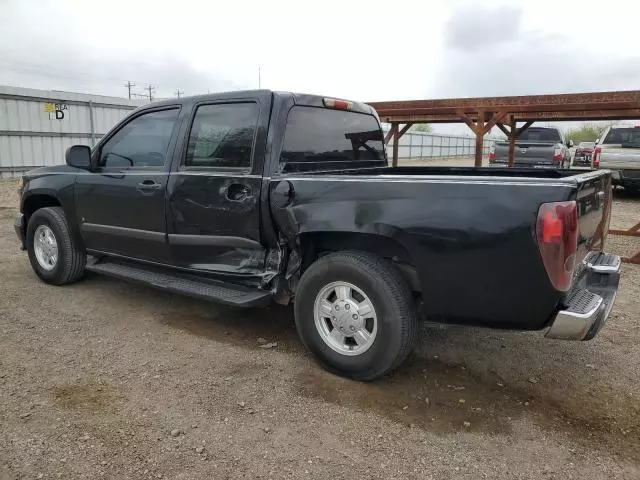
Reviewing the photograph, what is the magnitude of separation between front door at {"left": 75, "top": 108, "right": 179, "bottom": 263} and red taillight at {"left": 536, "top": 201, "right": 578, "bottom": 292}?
2.81 m

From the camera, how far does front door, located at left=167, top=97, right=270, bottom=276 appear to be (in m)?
3.62

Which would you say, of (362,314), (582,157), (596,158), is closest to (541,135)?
(596,158)

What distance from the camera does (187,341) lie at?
12.9 ft

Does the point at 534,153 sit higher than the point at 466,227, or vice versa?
the point at 534,153

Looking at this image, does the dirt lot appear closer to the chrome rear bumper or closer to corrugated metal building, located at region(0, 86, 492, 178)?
the chrome rear bumper

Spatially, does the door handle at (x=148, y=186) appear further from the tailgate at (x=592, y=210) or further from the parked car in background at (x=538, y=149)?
the parked car in background at (x=538, y=149)

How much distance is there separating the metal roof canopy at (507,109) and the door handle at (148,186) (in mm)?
3266

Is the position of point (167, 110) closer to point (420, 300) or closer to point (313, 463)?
point (420, 300)

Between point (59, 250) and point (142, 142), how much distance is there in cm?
155

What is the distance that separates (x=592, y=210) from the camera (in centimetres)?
317

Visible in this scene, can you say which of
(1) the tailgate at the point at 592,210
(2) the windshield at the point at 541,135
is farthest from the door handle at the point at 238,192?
(2) the windshield at the point at 541,135

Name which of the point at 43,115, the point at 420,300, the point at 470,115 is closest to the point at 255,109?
the point at 420,300

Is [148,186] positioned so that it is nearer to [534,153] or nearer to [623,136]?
[534,153]


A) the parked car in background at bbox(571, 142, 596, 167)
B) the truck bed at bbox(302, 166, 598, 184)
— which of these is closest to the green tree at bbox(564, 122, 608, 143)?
the parked car in background at bbox(571, 142, 596, 167)
